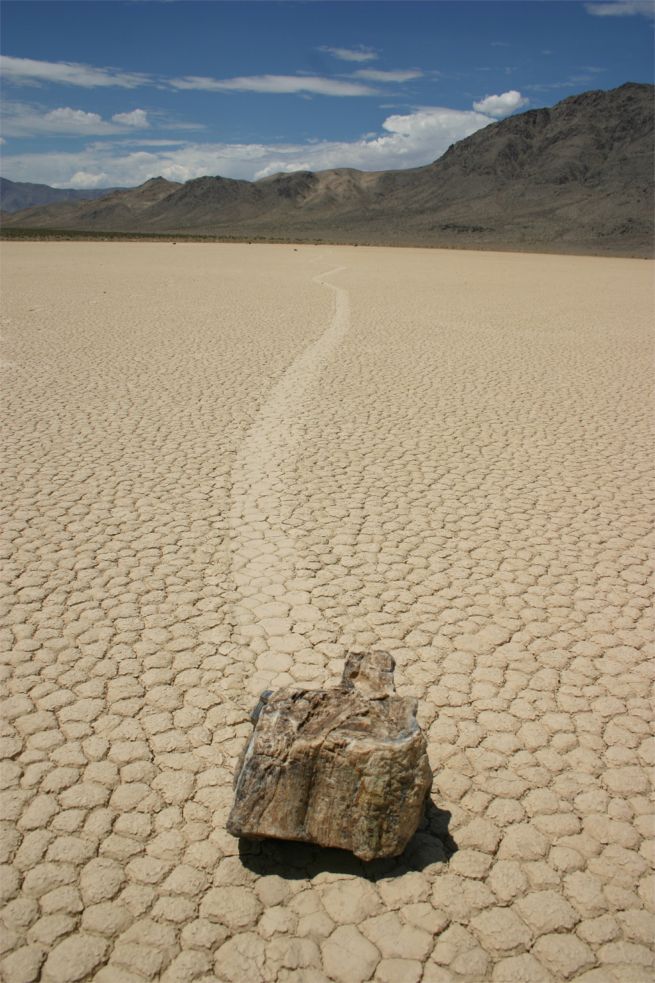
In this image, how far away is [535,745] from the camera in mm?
3359

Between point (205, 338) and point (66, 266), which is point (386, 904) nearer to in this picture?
point (205, 338)

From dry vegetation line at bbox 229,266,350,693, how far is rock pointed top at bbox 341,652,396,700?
78 centimetres

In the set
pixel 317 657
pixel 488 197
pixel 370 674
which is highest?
pixel 488 197

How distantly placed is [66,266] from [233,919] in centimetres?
2884

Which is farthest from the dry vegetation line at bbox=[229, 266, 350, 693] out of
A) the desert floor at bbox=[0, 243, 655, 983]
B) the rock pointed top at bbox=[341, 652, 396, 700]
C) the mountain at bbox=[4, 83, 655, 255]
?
the mountain at bbox=[4, 83, 655, 255]

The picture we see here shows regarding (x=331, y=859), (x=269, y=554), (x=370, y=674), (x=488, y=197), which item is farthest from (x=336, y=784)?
(x=488, y=197)

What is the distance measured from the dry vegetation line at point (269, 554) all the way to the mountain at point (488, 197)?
190ft

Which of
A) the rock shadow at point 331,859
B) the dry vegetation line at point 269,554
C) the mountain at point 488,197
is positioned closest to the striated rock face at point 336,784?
the rock shadow at point 331,859

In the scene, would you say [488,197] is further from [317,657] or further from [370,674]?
[370,674]

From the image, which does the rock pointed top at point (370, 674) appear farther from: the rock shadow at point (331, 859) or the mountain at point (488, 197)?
the mountain at point (488, 197)

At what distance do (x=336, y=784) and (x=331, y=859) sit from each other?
0.39m

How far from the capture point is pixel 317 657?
3920mm

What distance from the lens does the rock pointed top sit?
2.92m

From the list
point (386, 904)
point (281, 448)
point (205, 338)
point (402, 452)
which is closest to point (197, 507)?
point (281, 448)
